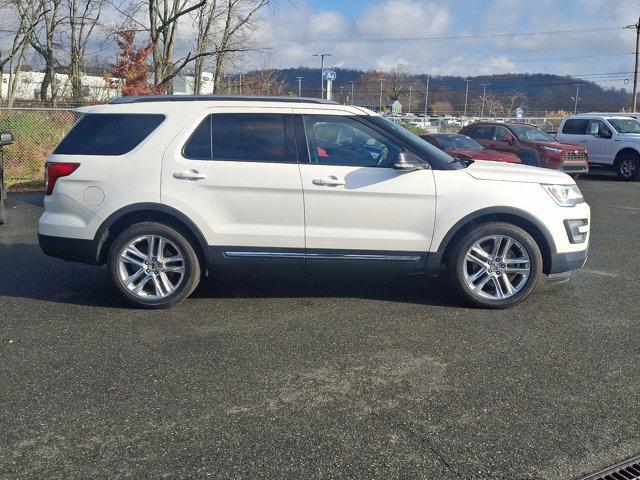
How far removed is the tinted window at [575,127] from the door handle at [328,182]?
49.3ft

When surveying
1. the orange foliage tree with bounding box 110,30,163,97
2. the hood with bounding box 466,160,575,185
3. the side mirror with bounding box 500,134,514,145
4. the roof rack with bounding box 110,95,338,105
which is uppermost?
the orange foliage tree with bounding box 110,30,163,97

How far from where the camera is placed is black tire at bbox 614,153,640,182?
16.8 meters

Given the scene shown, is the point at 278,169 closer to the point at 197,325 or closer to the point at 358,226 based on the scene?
the point at 358,226

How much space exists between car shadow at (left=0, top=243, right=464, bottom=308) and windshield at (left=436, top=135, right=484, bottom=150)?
9.05 metres

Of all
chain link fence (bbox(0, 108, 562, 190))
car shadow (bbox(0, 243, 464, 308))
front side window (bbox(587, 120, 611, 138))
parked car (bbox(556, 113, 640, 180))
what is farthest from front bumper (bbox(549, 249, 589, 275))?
front side window (bbox(587, 120, 611, 138))

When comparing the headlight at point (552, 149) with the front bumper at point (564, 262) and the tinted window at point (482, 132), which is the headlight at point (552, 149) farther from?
the front bumper at point (564, 262)

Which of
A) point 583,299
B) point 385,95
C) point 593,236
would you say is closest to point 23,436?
point 583,299

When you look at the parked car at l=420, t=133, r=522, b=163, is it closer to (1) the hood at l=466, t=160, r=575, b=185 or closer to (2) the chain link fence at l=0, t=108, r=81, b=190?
(1) the hood at l=466, t=160, r=575, b=185

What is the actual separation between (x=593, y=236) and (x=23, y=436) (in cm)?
797

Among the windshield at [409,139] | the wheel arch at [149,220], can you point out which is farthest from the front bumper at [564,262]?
the wheel arch at [149,220]

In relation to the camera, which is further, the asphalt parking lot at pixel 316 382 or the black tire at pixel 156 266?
the black tire at pixel 156 266

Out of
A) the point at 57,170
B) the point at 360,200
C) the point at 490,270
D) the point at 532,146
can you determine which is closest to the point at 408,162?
the point at 360,200

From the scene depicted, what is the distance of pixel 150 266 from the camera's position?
534 centimetres

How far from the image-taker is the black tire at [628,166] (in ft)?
55.2
